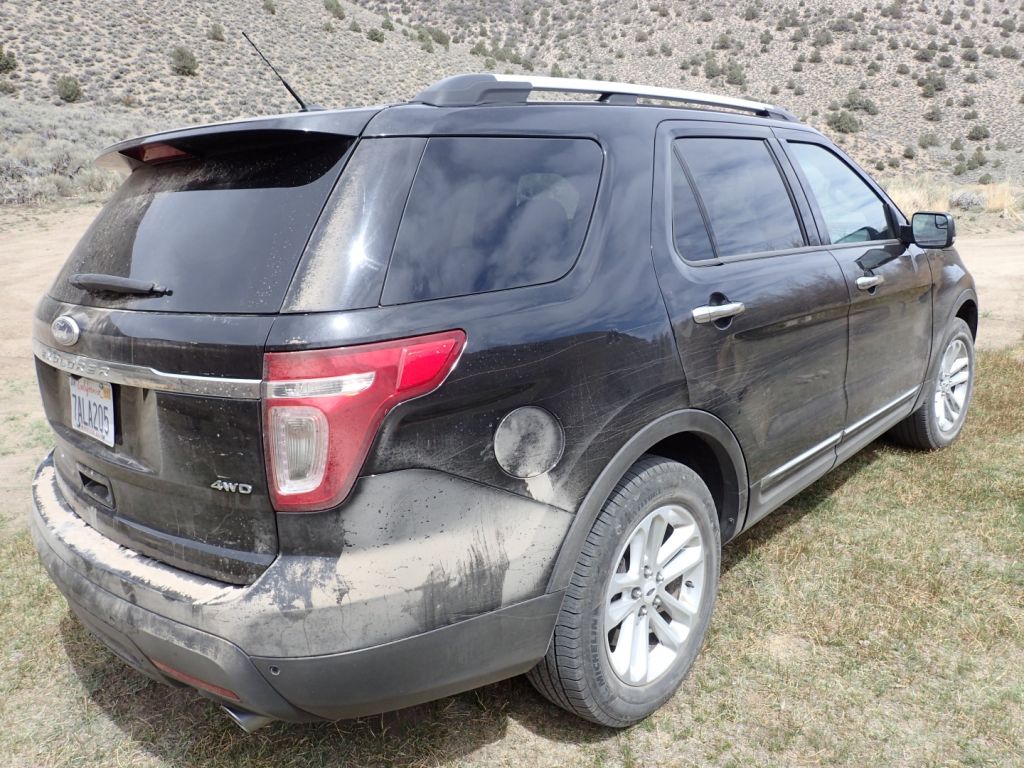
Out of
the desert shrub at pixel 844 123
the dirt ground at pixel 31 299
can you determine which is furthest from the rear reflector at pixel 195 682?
the desert shrub at pixel 844 123

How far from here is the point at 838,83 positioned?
142 feet

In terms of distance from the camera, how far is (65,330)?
211 centimetres

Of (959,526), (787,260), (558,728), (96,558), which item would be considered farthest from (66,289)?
(959,526)

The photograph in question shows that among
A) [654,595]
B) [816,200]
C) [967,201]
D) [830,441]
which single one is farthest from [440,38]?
[654,595]

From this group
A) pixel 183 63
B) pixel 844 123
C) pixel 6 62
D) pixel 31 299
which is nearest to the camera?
pixel 31 299

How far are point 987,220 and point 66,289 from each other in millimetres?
19598

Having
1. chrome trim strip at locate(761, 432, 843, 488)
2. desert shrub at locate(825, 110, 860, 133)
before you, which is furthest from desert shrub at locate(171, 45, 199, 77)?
chrome trim strip at locate(761, 432, 843, 488)

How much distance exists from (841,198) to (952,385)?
1778 mm

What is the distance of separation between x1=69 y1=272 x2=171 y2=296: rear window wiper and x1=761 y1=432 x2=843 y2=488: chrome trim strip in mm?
2141

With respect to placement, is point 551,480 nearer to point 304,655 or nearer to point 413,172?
point 304,655

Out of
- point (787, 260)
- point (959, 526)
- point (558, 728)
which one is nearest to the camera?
point (558, 728)

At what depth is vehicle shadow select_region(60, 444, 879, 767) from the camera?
233 centimetres

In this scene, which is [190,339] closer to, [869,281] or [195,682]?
[195,682]

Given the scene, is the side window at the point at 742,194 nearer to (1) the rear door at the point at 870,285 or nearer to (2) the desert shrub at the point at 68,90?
(1) the rear door at the point at 870,285
